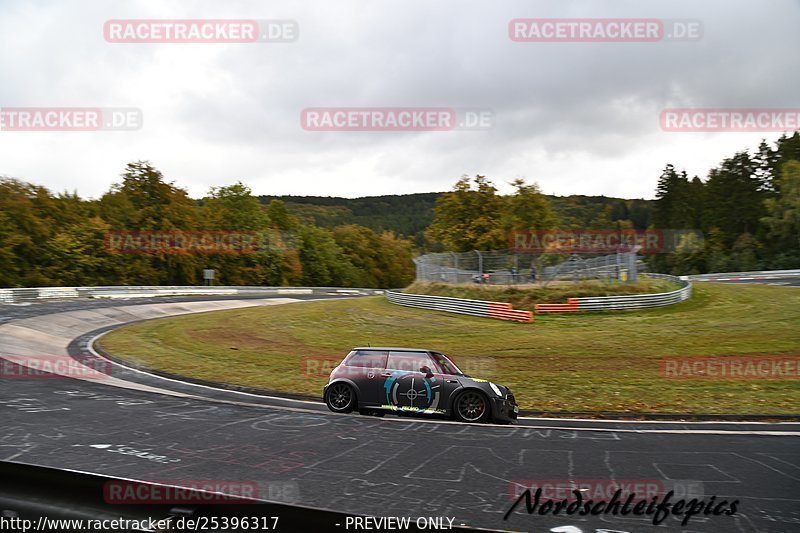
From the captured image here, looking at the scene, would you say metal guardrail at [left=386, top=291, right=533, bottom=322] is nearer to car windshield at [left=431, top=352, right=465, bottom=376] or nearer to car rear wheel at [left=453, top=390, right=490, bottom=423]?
car windshield at [left=431, top=352, right=465, bottom=376]

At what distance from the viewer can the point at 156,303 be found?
44094 millimetres

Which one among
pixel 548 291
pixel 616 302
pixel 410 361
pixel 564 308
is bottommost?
pixel 564 308

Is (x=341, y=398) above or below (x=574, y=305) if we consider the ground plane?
above

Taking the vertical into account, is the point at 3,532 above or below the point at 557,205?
below

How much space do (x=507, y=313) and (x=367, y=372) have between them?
22578 millimetres

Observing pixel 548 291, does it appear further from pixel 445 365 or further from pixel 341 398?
pixel 341 398

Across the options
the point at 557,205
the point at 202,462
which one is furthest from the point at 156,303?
the point at 557,205

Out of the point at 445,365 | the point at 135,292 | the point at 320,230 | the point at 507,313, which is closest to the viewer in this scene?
the point at 445,365

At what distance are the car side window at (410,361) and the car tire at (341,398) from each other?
3.43 feet

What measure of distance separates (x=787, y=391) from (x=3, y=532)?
17979mm

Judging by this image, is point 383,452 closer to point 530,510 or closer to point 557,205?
point 530,510

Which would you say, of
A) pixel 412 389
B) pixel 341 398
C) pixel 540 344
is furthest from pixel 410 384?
pixel 540 344

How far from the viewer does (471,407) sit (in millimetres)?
12094

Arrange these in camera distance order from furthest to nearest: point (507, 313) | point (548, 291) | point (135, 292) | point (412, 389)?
point (135, 292)
point (548, 291)
point (507, 313)
point (412, 389)
